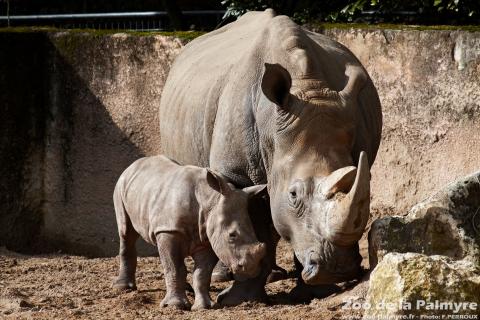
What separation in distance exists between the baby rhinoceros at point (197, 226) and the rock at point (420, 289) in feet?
5.39

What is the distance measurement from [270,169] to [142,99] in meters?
3.89

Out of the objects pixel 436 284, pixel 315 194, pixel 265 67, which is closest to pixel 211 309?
pixel 315 194

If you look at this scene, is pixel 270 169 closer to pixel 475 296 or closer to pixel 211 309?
pixel 211 309

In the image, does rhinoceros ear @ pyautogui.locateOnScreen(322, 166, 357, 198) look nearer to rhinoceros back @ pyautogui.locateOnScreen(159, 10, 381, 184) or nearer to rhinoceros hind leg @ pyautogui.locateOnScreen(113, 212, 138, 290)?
rhinoceros back @ pyautogui.locateOnScreen(159, 10, 381, 184)

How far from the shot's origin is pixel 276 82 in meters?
7.83

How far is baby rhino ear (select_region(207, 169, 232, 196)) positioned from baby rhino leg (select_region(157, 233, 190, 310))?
388 millimetres

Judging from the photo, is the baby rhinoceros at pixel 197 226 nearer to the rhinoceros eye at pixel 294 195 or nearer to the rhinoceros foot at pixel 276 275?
the rhinoceros eye at pixel 294 195

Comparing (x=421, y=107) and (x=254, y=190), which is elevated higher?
(x=421, y=107)

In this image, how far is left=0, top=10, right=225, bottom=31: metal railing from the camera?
13.6 meters

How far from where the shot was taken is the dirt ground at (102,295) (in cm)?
738

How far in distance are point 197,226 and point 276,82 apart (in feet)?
3.22

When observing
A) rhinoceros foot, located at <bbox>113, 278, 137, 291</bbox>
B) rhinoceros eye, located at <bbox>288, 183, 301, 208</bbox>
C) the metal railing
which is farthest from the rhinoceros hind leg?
the metal railing

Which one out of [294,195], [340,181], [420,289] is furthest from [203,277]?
[420,289]

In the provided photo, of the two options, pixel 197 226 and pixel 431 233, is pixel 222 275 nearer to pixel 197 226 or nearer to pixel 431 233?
pixel 197 226
